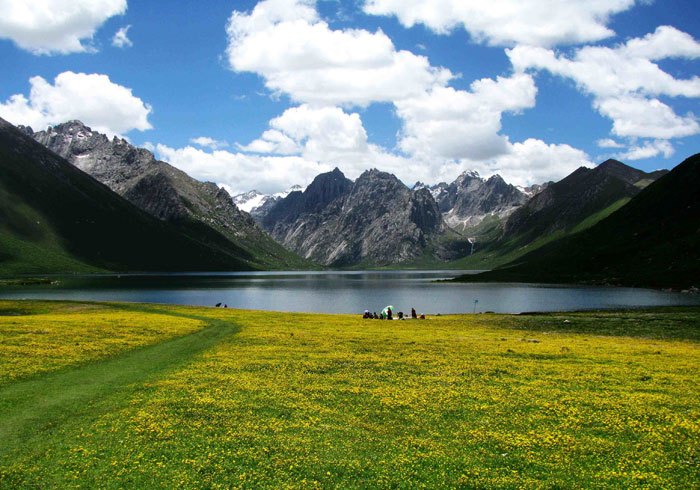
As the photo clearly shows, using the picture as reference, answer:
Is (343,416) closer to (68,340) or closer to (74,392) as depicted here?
(74,392)

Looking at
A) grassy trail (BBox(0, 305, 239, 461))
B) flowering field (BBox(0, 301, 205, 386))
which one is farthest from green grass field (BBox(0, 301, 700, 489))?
flowering field (BBox(0, 301, 205, 386))

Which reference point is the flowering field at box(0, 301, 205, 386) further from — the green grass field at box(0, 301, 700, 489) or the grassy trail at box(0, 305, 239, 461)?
the grassy trail at box(0, 305, 239, 461)

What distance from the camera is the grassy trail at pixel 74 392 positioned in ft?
76.3

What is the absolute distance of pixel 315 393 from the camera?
29.6m

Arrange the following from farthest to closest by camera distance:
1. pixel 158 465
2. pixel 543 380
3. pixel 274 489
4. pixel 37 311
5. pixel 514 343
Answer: pixel 37 311 → pixel 514 343 → pixel 543 380 → pixel 158 465 → pixel 274 489

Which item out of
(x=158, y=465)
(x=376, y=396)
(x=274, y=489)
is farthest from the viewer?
(x=376, y=396)

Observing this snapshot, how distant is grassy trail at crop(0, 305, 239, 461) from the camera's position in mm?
23250

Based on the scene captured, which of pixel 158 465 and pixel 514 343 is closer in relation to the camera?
pixel 158 465

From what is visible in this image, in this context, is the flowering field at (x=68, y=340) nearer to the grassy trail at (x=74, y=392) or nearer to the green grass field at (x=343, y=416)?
the green grass field at (x=343, y=416)

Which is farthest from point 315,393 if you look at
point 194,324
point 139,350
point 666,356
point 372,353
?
A: point 194,324

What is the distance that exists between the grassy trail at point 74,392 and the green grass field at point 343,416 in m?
0.14

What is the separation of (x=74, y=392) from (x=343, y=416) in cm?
1731

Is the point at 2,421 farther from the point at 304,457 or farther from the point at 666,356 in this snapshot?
the point at 666,356

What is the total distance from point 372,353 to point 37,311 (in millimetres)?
74276
